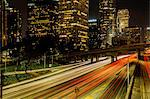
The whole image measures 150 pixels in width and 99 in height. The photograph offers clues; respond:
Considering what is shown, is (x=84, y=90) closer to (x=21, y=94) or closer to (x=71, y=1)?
(x=21, y=94)

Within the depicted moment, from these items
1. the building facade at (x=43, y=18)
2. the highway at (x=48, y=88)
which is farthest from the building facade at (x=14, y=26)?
the highway at (x=48, y=88)

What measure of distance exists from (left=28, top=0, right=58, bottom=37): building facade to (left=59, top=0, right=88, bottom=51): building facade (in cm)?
325

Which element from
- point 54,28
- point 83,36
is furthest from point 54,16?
point 83,36

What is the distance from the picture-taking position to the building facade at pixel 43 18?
14612 centimetres

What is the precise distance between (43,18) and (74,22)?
17918mm

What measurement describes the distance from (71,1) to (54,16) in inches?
456

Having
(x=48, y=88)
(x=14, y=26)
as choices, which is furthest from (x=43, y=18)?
(x=48, y=88)

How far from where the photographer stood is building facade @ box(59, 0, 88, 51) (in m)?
140

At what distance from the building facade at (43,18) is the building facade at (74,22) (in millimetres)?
3249

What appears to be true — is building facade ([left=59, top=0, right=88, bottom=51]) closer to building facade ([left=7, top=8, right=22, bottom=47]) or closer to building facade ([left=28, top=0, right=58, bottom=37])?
building facade ([left=28, top=0, right=58, bottom=37])

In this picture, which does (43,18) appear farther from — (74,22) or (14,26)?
(14,26)

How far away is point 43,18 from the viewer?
15050cm

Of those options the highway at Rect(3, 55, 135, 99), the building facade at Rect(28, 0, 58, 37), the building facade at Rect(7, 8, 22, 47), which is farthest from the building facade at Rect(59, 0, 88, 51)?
the highway at Rect(3, 55, 135, 99)

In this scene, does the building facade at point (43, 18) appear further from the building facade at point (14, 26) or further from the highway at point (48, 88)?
the highway at point (48, 88)
